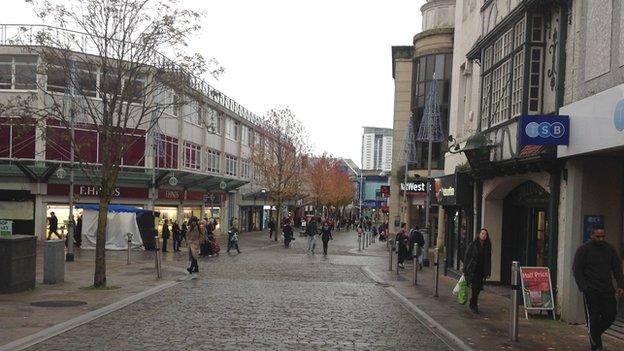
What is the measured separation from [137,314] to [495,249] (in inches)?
389

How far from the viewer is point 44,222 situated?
37125 mm

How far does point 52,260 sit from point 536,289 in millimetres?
10651

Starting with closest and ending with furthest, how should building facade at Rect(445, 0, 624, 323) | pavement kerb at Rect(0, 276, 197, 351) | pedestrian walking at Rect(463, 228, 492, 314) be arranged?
pavement kerb at Rect(0, 276, 197, 351) → building facade at Rect(445, 0, 624, 323) → pedestrian walking at Rect(463, 228, 492, 314)

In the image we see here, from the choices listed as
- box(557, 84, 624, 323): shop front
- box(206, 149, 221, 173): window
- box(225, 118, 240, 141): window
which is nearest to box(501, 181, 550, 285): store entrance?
box(557, 84, 624, 323): shop front

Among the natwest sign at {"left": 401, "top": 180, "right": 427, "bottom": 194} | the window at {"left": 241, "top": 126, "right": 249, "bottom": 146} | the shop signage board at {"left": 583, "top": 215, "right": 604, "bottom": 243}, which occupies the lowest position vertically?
the shop signage board at {"left": 583, "top": 215, "right": 604, "bottom": 243}

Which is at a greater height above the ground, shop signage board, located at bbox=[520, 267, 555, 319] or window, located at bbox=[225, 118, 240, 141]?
window, located at bbox=[225, 118, 240, 141]

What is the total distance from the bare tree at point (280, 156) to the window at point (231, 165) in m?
2.30

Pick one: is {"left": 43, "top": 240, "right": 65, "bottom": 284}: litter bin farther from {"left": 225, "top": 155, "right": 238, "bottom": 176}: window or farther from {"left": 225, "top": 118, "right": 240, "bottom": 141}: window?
{"left": 225, "top": 155, "right": 238, "bottom": 176}: window

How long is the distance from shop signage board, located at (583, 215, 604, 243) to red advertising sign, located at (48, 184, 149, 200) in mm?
27930

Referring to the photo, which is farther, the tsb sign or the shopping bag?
the shopping bag

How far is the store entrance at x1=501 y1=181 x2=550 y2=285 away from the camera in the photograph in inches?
601

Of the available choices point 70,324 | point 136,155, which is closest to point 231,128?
point 136,155

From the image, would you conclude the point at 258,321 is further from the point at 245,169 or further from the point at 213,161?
the point at 245,169

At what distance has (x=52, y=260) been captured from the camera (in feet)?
51.9
